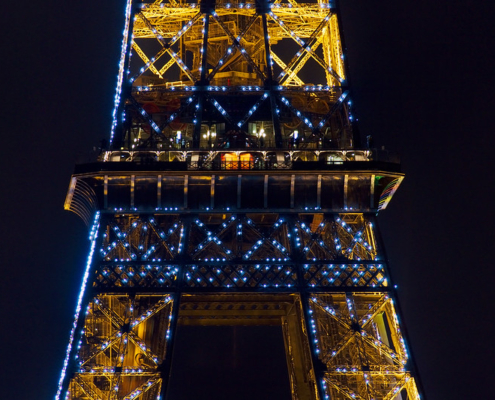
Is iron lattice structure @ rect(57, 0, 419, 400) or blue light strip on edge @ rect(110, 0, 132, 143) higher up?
blue light strip on edge @ rect(110, 0, 132, 143)

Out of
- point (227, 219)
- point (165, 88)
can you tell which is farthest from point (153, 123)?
point (227, 219)

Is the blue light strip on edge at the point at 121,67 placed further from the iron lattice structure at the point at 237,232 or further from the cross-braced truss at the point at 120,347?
the cross-braced truss at the point at 120,347

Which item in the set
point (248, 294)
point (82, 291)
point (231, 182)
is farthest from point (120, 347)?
point (231, 182)

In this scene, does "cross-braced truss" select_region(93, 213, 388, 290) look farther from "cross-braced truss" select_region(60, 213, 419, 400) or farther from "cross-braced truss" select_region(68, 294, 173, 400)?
"cross-braced truss" select_region(68, 294, 173, 400)

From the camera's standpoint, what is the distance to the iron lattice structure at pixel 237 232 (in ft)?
102

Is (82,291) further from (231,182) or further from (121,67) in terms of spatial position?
(121,67)

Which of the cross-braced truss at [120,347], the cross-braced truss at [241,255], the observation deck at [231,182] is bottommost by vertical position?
the cross-braced truss at [120,347]

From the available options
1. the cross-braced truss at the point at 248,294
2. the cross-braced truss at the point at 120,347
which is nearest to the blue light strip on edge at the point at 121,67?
the cross-braced truss at the point at 248,294

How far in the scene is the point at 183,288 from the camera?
32.3 meters

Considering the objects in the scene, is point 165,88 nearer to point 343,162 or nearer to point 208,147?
point 208,147

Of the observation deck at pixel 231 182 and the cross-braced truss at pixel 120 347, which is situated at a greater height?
the observation deck at pixel 231 182

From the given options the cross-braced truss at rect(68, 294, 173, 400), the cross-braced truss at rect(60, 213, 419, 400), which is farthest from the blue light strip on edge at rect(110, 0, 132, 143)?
the cross-braced truss at rect(68, 294, 173, 400)

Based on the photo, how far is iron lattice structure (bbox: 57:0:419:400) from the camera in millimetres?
31141

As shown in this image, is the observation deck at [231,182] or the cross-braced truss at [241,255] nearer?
the cross-braced truss at [241,255]
